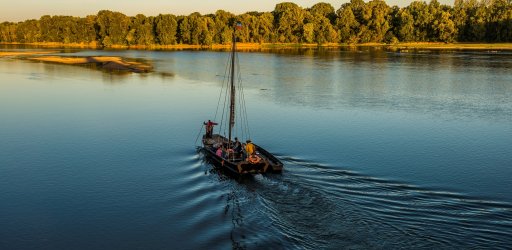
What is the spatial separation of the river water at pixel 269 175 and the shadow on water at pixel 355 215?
116mm

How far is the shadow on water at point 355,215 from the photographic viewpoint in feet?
80.1

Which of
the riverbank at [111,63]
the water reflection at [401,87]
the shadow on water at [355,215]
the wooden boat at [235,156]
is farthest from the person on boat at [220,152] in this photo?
the riverbank at [111,63]

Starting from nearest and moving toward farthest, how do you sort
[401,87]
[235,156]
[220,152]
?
[235,156] → [220,152] → [401,87]

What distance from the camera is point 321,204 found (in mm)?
29031

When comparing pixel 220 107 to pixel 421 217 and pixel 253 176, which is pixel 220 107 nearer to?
pixel 253 176

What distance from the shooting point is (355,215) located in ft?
89.2

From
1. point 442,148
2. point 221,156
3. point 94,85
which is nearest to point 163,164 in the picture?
point 221,156

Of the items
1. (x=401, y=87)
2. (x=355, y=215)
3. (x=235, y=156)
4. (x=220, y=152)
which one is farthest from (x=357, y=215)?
(x=401, y=87)

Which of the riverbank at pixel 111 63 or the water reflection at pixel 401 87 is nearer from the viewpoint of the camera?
the water reflection at pixel 401 87

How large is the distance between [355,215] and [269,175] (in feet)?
30.3

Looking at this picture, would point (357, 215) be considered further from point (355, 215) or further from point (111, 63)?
point (111, 63)

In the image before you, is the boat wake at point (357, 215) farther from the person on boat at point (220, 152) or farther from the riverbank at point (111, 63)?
the riverbank at point (111, 63)

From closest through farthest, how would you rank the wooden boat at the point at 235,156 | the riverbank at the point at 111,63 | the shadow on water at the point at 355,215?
1. the shadow on water at the point at 355,215
2. the wooden boat at the point at 235,156
3. the riverbank at the point at 111,63

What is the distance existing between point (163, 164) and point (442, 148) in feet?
84.9
